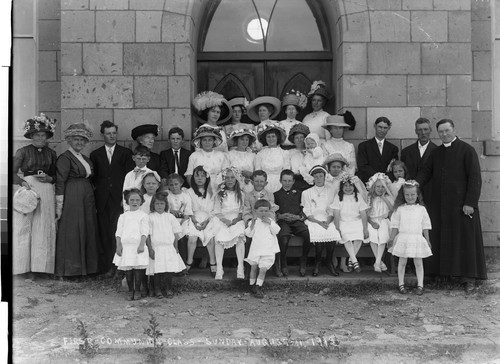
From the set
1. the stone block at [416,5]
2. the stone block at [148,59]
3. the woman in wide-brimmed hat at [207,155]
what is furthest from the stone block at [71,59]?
the stone block at [416,5]

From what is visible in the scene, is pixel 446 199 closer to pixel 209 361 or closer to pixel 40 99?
pixel 209 361

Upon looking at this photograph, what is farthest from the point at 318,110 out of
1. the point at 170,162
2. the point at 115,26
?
the point at 115,26

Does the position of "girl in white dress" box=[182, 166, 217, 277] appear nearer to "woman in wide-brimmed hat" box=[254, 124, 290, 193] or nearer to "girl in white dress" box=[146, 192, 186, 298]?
"girl in white dress" box=[146, 192, 186, 298]

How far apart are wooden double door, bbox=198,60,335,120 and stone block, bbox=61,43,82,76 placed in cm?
181

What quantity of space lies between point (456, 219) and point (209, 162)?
289 centimetres

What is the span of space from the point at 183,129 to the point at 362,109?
7.52 ft

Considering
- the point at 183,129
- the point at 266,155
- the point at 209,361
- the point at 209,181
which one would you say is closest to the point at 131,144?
the point at 183,129

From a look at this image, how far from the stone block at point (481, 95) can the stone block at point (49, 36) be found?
5.67 metres

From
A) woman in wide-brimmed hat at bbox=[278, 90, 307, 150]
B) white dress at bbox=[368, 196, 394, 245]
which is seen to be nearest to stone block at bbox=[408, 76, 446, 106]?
woman in wide-brimmed hat at bbox=[278, 90, 307, 150]

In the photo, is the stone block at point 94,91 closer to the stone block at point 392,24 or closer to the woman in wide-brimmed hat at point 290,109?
the woman in wide-brimmed hat at point 290,109

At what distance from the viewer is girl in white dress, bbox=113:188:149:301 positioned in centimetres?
585

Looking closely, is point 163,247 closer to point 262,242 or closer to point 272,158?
point 262,242

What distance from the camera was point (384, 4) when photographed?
24.1 ft

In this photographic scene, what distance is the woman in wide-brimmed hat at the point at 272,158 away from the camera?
7.02 m
